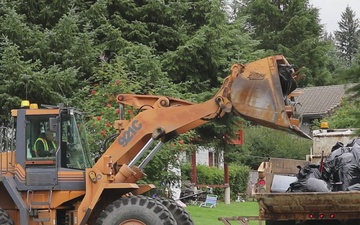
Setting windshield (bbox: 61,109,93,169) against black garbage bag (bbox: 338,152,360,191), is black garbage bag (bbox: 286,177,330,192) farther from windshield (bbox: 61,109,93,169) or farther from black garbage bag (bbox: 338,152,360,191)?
windshield (bbox: 61,109,93,169)

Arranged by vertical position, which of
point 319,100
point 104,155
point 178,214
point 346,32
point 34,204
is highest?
point 346,32

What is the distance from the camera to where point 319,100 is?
177ft

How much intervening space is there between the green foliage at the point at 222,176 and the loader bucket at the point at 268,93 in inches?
751

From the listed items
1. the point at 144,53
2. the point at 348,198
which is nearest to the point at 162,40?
the point at 144,53

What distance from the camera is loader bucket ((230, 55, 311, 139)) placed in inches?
431

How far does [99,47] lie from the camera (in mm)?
19453

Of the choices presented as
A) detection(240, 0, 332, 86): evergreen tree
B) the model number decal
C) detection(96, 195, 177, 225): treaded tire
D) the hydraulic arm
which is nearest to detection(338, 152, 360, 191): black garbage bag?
the hydraulic arm

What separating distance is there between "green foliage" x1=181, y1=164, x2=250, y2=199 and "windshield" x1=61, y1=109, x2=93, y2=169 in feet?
60.0

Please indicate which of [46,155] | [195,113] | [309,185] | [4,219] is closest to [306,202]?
[309,185]

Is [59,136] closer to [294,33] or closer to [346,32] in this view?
[294,33]

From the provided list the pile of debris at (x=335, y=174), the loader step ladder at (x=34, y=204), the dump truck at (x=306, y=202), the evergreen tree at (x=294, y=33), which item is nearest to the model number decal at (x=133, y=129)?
the loader step ladder at (x=34, y=204)

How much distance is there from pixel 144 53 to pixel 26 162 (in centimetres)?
731

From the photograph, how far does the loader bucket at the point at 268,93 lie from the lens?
10.9 metres

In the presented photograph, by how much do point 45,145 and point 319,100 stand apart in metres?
44.3
